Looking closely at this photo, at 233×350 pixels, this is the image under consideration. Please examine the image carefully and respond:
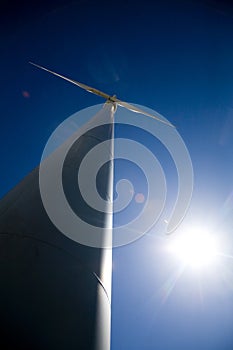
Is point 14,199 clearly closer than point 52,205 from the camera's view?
No

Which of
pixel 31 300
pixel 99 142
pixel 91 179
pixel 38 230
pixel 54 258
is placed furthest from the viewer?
pixel 99 142

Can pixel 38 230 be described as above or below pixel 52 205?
below


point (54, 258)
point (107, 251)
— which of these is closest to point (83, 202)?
point (107, 251)

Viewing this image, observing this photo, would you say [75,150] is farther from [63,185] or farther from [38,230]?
[38,230]

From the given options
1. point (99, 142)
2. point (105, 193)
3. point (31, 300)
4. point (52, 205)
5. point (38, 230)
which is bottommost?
point (31, 300)

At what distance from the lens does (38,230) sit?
4.14 metres

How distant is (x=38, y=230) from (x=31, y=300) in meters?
1.00

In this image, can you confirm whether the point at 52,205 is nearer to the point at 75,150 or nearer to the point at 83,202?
the point at 83,202

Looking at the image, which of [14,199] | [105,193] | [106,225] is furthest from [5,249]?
[105,193]

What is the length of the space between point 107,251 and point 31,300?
1745mm

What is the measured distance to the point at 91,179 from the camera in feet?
18.7

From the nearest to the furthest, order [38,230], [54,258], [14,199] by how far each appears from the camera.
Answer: [54,258]
[38,230]
[14,199]

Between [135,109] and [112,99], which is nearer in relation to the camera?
[112,99]

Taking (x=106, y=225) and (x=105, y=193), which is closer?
(x=106, y=225)
